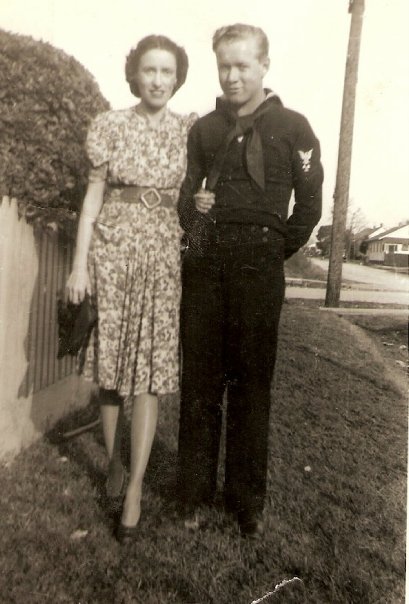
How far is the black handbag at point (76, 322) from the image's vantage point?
2414 mm

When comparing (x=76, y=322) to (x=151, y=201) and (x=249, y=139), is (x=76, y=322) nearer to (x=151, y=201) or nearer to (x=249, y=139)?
(x=151, y=201)

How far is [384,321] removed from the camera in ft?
14.6

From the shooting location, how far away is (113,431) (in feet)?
8.76

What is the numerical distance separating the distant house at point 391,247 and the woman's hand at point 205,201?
0.97m

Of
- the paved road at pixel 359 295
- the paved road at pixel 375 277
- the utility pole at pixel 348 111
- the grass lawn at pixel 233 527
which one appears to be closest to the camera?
the grass lawn at pixel 233 527

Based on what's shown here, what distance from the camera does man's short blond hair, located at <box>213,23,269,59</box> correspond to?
7.36 ft

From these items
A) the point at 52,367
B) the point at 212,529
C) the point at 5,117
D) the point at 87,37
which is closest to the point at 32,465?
the point at 52,367

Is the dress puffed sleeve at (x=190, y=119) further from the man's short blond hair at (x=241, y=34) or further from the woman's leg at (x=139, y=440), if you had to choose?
the woman's leg at (x=139, y=440)

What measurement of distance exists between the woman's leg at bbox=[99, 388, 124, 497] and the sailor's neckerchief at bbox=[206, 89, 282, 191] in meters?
1.03

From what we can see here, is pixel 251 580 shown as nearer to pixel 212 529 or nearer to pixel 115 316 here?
pixel 212 529

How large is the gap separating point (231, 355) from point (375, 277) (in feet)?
4.49

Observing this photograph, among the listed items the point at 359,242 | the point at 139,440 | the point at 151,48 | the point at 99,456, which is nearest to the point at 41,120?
the point at 151,48

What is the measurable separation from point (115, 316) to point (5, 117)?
986 mm

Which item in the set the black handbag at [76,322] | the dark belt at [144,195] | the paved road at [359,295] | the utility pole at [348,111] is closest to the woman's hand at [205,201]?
the dark belt at [144,195]
